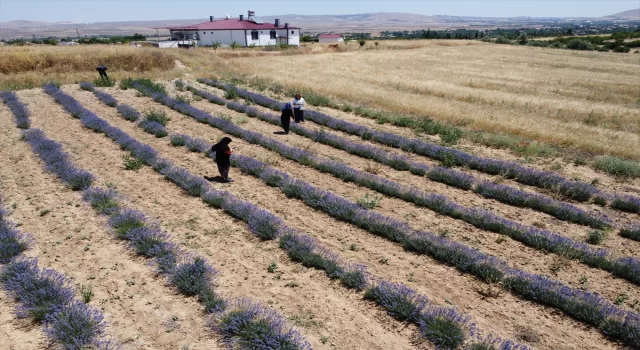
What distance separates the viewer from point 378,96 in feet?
83.8

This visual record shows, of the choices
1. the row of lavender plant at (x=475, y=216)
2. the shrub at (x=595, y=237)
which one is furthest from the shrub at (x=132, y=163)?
the shrub at (x=595, y=237)

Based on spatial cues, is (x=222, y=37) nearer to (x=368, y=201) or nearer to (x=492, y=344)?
(x=368, y=201)

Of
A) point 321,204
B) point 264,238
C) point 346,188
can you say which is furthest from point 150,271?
point 346,188

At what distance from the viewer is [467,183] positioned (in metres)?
11.3

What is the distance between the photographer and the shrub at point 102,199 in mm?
9188

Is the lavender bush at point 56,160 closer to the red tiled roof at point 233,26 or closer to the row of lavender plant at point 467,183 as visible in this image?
the row of lavender plant at point 467,183

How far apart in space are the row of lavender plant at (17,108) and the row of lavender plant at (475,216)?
8701 millimetres

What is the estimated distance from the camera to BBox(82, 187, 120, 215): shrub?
30.1 ft

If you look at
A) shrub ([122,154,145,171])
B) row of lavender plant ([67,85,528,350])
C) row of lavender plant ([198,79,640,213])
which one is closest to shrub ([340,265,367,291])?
row of lavender plant ([67,85,528,350])

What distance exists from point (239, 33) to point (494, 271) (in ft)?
223

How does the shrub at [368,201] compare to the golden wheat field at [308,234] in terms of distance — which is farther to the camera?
the shrub at [368,201]

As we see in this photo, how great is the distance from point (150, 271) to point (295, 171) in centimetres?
596

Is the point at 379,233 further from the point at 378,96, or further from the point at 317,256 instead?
the point at 378,96

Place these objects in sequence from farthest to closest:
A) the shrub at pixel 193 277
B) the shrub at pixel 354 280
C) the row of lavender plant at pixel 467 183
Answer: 1. the row of lavender plant at pixel 467 183
2. the shrub at pixel 354 280
3. the shrub at pixel 193 277
